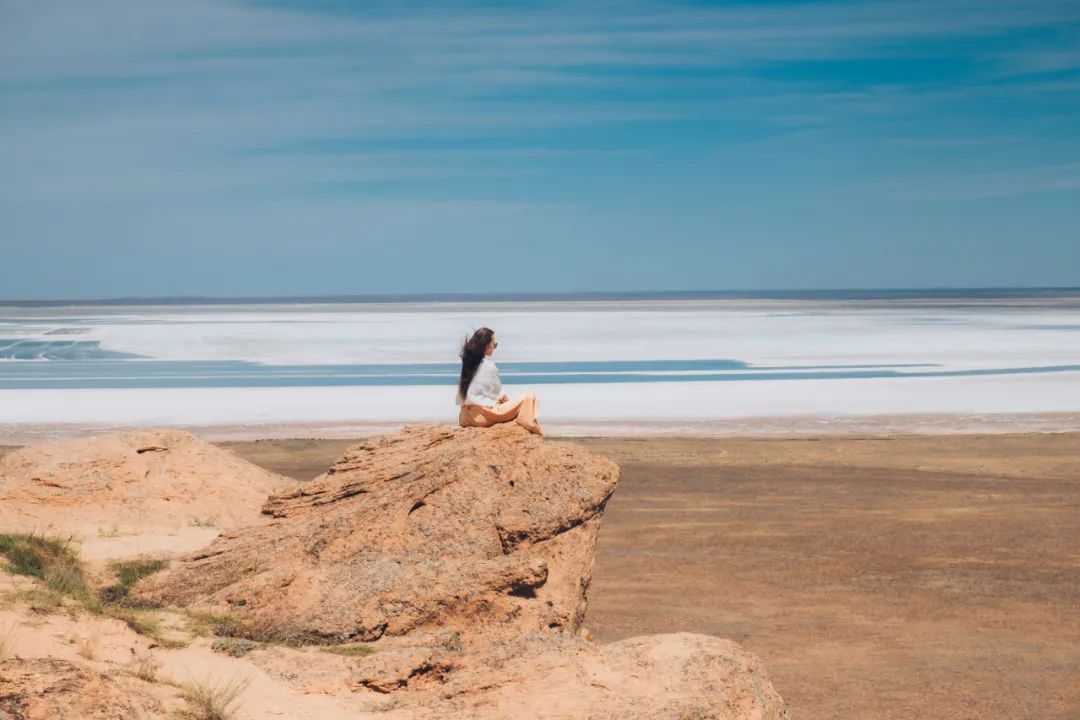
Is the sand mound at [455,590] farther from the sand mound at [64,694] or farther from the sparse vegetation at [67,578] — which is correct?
the sand mound at [64,694]

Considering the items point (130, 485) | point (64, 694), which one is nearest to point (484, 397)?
point (130, 485)

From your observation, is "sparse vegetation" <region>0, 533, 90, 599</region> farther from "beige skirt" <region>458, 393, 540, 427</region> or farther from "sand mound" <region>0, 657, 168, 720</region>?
"beige skirt" <region>458, 393, 540, 427</region>

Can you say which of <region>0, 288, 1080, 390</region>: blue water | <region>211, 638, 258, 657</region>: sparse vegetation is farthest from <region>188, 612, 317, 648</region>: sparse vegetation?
<region>0, 288, 1080, 390</region>: blue water

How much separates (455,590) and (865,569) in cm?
738

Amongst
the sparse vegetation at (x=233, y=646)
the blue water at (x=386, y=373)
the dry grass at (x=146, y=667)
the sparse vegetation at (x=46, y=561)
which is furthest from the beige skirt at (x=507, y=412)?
the blue water at (x=386, y=373)

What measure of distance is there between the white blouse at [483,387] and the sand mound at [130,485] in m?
2.68

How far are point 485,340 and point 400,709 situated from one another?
413cm

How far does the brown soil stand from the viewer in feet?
33.4

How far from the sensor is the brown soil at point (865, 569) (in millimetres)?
10188

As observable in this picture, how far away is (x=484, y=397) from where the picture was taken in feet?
31.1

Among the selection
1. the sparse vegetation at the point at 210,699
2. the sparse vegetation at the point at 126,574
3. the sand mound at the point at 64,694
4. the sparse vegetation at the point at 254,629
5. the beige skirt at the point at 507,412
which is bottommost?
the sparse vegetation at the point at 126,574

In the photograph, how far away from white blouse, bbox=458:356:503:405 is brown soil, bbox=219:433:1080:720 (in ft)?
9.60

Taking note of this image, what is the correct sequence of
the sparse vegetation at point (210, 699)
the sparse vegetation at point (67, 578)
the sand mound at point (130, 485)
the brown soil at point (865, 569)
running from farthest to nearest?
the sand mound at point (130, 485), the brown soil at point (865, 569), the sparse vegetation at point (67, 578), the sparse vegetation at point (210, 699)

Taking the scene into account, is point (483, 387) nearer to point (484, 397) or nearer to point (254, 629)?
point (484, 397)
